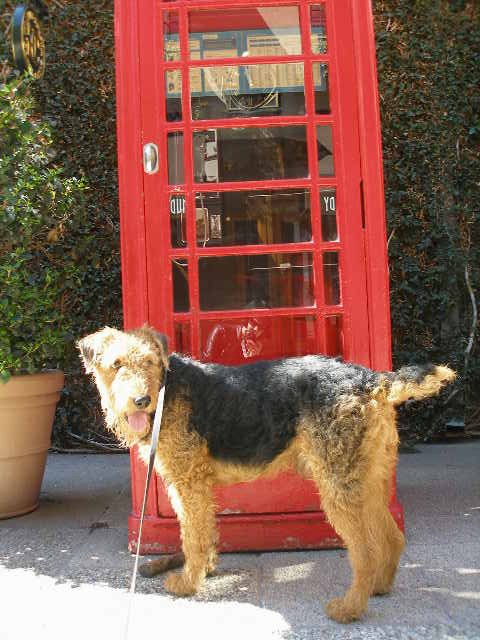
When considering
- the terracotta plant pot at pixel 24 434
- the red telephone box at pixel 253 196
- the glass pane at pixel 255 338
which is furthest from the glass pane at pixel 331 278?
the terracotta plant pot at pixel 24 434

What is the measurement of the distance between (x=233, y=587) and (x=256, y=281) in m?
A: 1.31

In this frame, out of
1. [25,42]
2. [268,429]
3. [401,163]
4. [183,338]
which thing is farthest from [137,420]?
[401,163]

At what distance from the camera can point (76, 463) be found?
4.46 meters

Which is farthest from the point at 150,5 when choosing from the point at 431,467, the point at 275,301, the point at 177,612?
the point at 431,467

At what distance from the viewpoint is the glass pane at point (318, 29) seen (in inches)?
110

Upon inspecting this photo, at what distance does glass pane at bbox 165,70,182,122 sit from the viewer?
280 centimetres

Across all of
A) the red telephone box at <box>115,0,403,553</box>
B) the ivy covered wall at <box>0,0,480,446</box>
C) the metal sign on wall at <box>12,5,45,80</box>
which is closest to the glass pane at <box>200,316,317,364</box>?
the red telephone box at <box>115,0,403,553</box>

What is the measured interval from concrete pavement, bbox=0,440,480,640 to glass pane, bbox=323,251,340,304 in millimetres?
1140

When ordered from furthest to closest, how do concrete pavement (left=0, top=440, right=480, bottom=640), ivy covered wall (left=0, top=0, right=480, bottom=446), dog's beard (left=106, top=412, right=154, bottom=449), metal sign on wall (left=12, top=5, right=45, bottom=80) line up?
ivy covered wall (left=0, top=0, right=480, bottom=446) < metal sign on wall (left=12, top=5, right=45, bottom=80) < dog's beard (left=106, top=412, right=154, bottom=449) < concrete pavement (left=0, top=440, right=480, bottom=640)

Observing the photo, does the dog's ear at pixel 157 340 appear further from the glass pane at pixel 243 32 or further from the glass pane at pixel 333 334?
the glass pane at pixel 243 32

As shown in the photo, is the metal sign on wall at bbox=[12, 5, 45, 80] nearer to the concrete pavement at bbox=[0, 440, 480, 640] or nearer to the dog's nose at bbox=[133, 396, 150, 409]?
the dog's nose at bbox=[133, 396, 150, 409]

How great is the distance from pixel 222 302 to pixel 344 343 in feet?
1.93

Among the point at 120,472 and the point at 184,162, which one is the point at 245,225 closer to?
the point at 184,162

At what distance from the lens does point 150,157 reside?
274 cm
